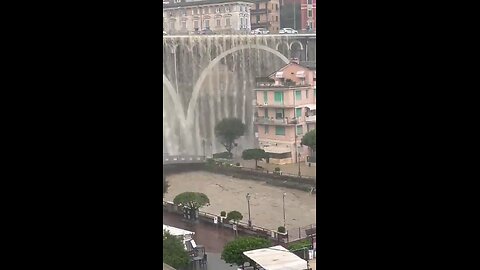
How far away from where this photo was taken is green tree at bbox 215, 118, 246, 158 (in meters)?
2.73

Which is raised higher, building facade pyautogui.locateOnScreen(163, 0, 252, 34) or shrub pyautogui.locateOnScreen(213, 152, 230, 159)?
building facade pyautogui.locateOnScreen(163, 0, 252, 34)

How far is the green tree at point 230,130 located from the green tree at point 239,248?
1.30 feet

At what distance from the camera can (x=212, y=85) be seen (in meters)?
2.72

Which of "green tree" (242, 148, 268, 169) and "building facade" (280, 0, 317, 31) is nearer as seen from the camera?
"building facade" (280, 0, 317, 31)

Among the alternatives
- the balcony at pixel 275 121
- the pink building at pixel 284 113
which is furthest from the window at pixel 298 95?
the balcony at pixel 275 121

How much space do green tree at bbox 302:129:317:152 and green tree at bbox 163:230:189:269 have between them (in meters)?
0.72

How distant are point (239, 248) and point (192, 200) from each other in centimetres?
30

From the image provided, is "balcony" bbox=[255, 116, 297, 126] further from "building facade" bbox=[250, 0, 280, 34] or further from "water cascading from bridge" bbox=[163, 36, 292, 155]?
"building facade" bbox=[250, 0, 280, 34]

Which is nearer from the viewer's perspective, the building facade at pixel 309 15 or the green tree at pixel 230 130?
the building facade at pixel 309 15

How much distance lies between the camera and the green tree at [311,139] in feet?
→ 8.84

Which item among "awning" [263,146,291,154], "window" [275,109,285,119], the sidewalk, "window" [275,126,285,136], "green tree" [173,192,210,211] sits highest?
"window" [275,109,285,119]

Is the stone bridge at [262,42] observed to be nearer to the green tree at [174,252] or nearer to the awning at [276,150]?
the awning at [276,150]

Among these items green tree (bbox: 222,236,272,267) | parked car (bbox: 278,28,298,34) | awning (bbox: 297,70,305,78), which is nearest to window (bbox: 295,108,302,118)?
awning (bbox: 297,70,305,78)
